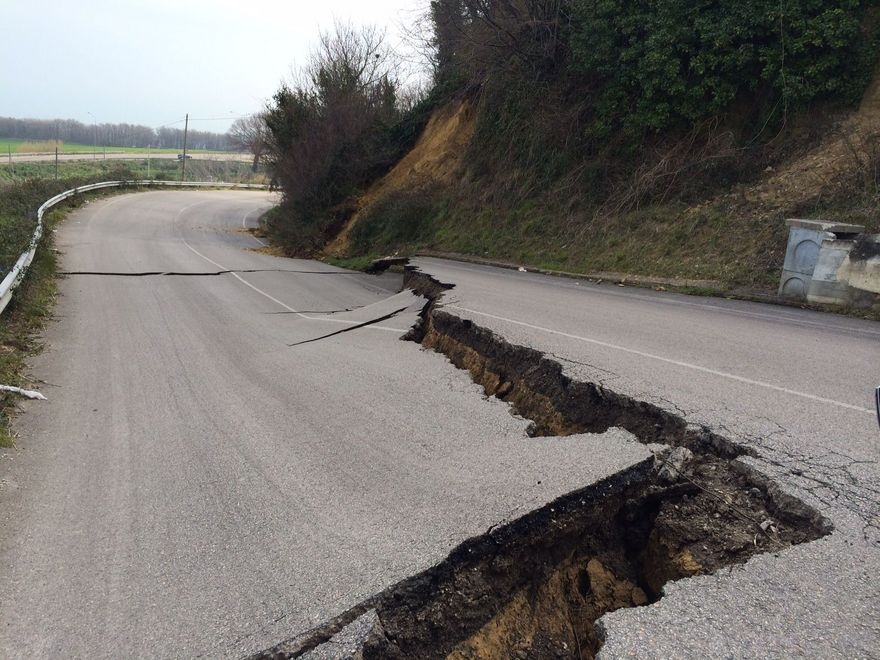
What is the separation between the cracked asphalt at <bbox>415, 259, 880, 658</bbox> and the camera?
2838 mm

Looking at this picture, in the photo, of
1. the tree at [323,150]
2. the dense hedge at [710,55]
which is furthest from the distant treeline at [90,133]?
the dense hedge at [710,55]

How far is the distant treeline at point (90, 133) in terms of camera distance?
382 feet

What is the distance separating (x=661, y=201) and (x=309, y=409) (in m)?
13.0

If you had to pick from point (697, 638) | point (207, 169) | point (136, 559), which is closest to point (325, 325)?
point (136, 559)

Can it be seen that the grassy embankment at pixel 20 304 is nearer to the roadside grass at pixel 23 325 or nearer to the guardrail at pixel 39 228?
the roadside grass at pixel 23 325

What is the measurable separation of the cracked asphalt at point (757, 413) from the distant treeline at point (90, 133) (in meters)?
108

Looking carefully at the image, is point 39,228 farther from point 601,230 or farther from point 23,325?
point 601,230

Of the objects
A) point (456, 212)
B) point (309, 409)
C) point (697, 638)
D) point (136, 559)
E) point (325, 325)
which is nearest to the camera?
point (697, 638)

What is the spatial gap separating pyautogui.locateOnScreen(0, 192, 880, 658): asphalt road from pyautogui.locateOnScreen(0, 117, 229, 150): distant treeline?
109m

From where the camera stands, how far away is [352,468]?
4.99 m

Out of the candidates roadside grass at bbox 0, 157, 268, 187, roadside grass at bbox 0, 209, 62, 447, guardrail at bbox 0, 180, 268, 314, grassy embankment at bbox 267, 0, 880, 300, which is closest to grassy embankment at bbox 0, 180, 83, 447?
roadside grass at bbox 0, 209, 62, 447

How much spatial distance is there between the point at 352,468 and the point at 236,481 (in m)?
0.89

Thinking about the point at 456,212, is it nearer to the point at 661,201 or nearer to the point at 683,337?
the point at 661,201

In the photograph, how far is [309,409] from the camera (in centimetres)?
655
